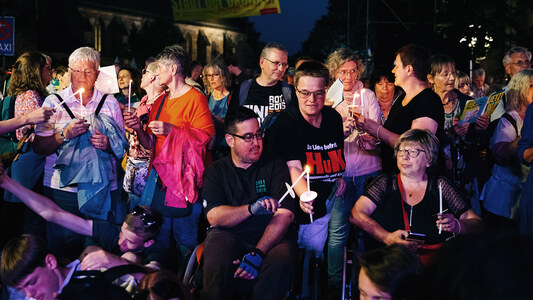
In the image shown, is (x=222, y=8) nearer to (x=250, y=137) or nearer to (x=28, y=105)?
(x=28, y=105)

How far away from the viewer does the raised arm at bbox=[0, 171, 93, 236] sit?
3.90 m

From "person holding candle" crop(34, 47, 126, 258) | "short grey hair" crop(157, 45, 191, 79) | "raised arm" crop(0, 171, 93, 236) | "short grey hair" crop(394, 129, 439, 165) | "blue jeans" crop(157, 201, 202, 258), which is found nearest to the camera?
"raised arm" crop(0, 171, 93, 236)

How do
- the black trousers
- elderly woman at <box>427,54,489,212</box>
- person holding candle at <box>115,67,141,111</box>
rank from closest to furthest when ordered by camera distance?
the black trousers
elderly woman at <box>427,54,489,212</box>
person holding candle at <box>115,67,141,111</box>

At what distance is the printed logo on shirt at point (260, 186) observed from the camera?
410 centimetres

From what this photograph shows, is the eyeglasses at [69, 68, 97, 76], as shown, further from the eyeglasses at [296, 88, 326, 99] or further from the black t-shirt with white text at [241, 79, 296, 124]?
the eyeglasses at [296, 88, 326, 99]

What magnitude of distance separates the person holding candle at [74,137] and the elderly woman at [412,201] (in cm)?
212

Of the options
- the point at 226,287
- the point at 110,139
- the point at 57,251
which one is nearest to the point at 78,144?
the point at 110,139

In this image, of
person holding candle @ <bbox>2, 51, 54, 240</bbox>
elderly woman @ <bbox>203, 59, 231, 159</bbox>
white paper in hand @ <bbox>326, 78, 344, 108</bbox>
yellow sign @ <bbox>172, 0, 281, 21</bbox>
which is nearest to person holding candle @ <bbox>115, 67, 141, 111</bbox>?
elderly woman @ <bbox>203, 59, 231, 159</bbox>

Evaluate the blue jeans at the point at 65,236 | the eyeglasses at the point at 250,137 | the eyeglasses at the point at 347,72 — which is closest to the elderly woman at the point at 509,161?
the eyeglasses at the point at 347,72

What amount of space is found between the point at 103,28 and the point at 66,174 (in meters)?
51.0

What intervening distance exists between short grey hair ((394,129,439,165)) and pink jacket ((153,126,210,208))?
1.64m

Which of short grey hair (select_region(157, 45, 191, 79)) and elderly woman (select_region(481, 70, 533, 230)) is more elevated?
short grey hair (select_region(157, 45, 191, 79))

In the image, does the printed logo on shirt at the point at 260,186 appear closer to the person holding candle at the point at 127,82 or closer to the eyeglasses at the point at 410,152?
the eyeglasses at the point at 410,152

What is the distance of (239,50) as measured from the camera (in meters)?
73.2
